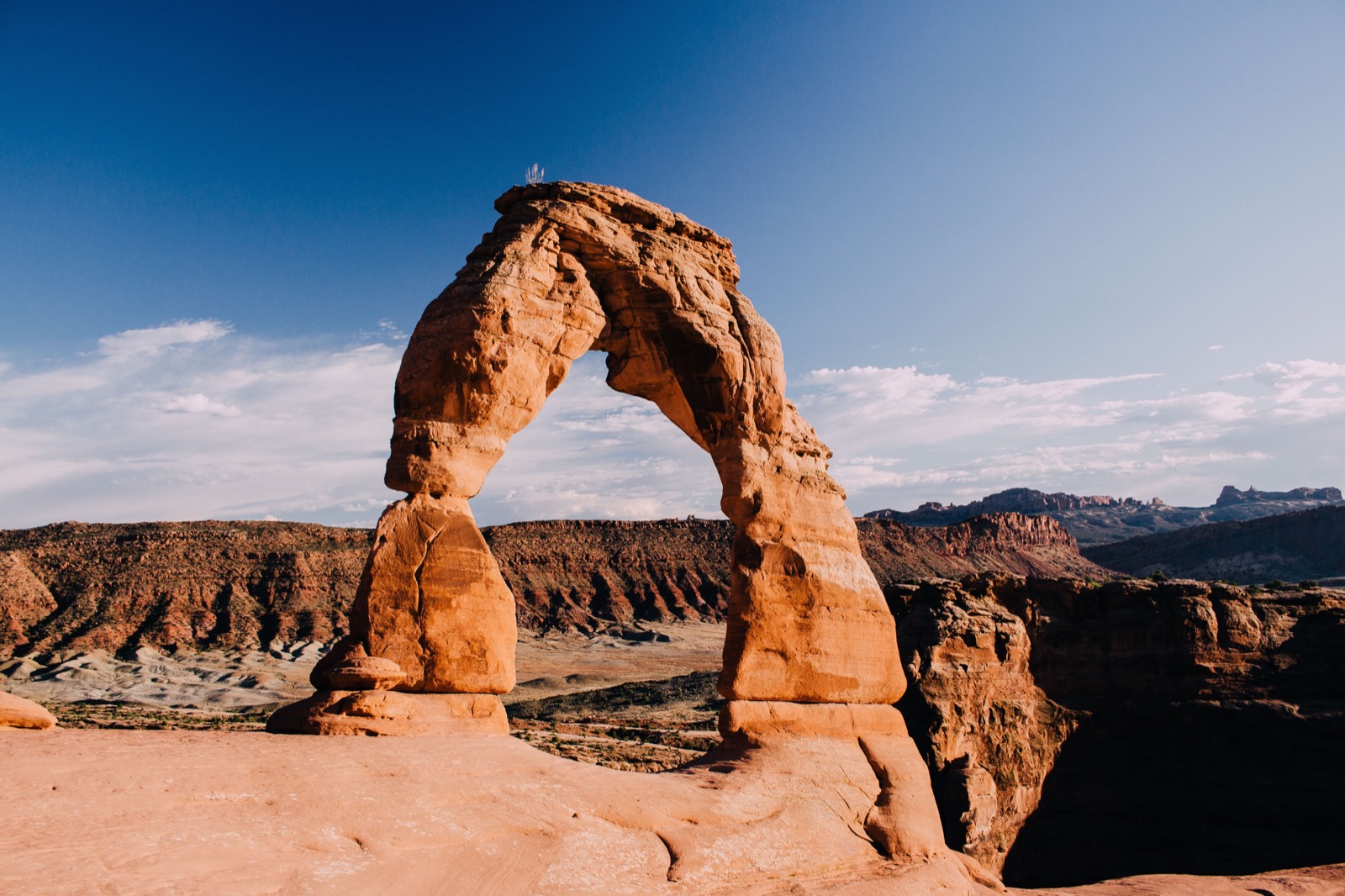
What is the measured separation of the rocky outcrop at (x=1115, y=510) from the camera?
122 metres

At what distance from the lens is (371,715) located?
22.1 feet

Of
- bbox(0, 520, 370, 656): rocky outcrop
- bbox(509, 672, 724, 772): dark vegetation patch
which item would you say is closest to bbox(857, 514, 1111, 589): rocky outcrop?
bbox(509, 672, 724, 772): dark vegetation patch

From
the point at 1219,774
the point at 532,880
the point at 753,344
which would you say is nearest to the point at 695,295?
the point at 753,344

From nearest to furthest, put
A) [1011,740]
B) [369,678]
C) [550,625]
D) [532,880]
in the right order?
[532,880]
[369,678]
[1011,740]
[550,625]

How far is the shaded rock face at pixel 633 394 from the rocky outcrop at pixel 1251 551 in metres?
67.6

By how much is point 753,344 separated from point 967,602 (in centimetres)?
943

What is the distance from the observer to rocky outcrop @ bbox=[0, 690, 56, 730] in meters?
5.69

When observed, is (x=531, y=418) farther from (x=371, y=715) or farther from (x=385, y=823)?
(x=385, y=823)

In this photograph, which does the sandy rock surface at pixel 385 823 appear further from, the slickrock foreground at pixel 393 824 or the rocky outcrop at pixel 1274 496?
the rocky outcrop at pixel 1274 496

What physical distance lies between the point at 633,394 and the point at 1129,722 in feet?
45.1

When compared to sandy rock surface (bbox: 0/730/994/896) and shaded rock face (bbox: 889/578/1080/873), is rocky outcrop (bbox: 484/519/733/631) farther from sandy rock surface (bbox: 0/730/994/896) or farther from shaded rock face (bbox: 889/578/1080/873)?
sandy rock surface (bbox: 0/730/994/896)

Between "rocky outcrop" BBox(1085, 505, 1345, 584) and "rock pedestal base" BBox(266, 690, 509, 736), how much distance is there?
71.8 metres

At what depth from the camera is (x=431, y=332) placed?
334 inches

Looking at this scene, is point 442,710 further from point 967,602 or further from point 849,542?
point 967,602
